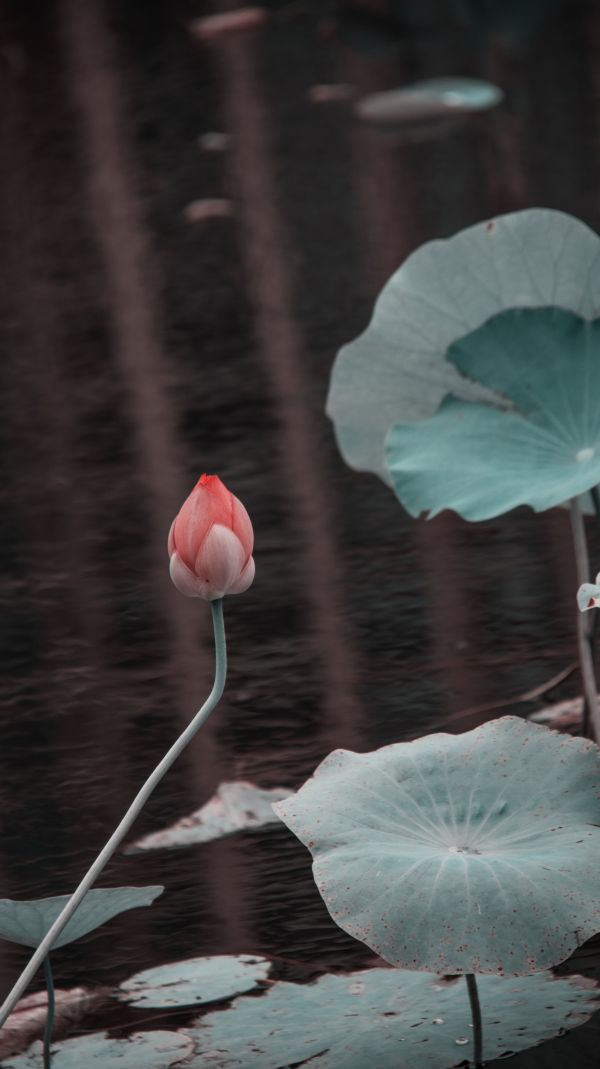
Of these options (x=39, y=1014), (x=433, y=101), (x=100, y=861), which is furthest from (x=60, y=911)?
(x=433, y=101)

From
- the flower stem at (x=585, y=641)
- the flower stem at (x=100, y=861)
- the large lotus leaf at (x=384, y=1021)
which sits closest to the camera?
the flower stem at (x=100, y=861)

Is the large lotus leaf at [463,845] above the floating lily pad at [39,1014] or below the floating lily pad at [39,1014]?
above

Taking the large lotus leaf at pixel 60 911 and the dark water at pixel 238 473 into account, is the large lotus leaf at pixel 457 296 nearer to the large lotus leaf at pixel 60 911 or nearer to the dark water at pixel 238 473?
the dark water at pixel 238 473

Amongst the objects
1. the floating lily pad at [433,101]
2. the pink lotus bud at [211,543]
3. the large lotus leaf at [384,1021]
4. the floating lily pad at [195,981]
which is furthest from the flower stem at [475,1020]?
the floating lily pad at [433,101]

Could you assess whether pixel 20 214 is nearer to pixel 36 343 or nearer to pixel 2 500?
pixel 36 343

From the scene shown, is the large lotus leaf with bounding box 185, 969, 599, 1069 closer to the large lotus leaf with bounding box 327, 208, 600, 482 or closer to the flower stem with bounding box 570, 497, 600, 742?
the flower stem with bounding box 570, 497, 600, 742

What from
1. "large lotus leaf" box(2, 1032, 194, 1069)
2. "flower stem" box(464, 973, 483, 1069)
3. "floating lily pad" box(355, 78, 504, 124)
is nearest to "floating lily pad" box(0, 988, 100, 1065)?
"large lotus leaf" box(2, 1032, 194, 1069)
